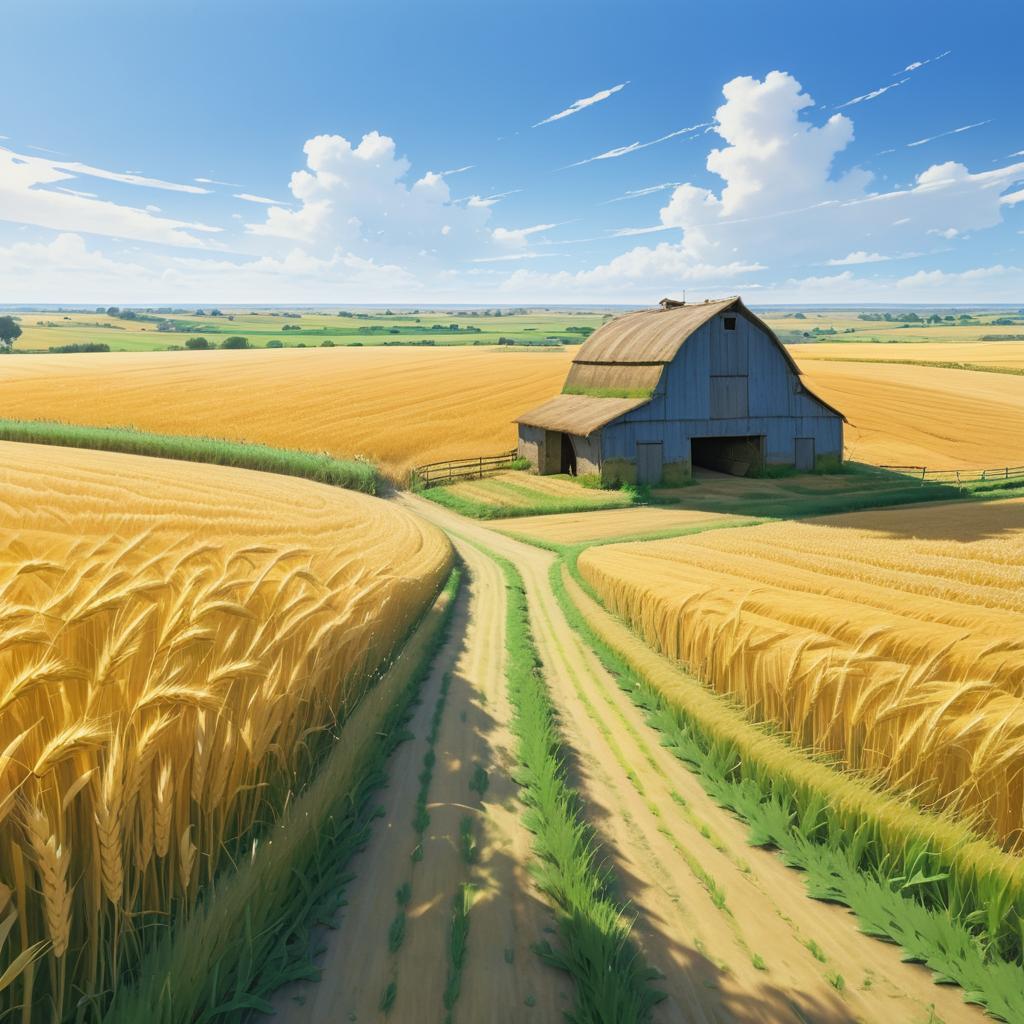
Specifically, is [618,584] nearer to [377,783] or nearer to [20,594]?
[377,783]

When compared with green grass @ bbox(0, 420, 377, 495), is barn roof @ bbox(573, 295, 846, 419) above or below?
above

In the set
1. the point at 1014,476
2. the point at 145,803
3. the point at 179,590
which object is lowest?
the point at 1014,476

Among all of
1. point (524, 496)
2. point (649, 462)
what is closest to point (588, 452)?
point (649, 462)

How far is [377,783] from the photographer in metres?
6.99

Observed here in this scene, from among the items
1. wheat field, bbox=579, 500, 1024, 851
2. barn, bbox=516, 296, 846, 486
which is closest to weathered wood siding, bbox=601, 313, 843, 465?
barn, bbox=516, 296, 846, 486

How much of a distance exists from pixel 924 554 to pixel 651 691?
9238 mm

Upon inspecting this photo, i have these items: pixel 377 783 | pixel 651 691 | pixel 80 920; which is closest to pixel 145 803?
pixel 80 920

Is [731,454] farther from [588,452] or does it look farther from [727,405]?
[588,452]

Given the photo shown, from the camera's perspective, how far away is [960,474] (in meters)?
39.0

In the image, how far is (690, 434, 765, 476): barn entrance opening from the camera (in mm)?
38219

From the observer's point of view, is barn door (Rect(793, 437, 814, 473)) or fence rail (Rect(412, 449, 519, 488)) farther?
barn door (Rect(793, 437, 814, 473))

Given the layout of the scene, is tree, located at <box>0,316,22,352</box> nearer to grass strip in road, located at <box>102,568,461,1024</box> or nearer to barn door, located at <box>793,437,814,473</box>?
barn door, located at <box>793,437,814,473</box>

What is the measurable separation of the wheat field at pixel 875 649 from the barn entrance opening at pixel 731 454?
22.3m

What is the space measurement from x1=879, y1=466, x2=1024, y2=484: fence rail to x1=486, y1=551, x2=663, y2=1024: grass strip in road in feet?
116
